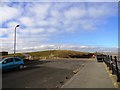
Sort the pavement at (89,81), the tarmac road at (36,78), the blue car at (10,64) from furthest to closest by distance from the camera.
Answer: the blue car at (10,64)
the tarmac road at (36,78)
the pavement at (89,81)

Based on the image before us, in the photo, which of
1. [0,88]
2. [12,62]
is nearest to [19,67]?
[12,62]

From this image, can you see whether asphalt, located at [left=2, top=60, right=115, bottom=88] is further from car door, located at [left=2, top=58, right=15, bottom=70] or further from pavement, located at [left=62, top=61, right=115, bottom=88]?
car door, located at [left=2, top=58, right=15, bottom=70]

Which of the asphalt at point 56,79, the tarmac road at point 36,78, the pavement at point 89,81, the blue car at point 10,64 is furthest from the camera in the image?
the blue car at point 10,64

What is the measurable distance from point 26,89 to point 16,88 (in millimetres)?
707

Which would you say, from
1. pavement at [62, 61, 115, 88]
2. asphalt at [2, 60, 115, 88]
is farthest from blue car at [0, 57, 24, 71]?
pavement at [62, 61, 115, 88]

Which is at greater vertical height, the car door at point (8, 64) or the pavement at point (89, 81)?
the car door at point (8, 64)

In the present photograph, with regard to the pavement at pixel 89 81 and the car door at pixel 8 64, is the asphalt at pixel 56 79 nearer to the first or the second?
the pavement at pixel 89 81

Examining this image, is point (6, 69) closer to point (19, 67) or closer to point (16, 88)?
point (19, 67)

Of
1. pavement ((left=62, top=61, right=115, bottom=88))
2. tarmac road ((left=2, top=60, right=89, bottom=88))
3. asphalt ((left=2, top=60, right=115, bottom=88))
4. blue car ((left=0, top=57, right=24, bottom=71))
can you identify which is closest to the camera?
pavement ((left=62, top=61, right=115, bottom=88))

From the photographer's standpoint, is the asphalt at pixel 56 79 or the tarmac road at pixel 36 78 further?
the tarmac road at pixel 36 78

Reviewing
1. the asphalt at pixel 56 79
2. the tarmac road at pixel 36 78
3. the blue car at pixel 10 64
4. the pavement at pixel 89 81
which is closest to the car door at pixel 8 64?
the blue car at pixel 10 64

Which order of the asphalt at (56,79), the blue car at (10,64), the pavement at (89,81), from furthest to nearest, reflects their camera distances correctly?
1. the blue car at (10,64)
2. the asphalt at (56,79)
3. the pavement at (89,81)

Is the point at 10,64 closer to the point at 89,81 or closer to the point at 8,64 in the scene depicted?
the point at 8,64

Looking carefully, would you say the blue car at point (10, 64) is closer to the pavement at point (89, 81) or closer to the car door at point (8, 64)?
the car door at point (8, 64)
